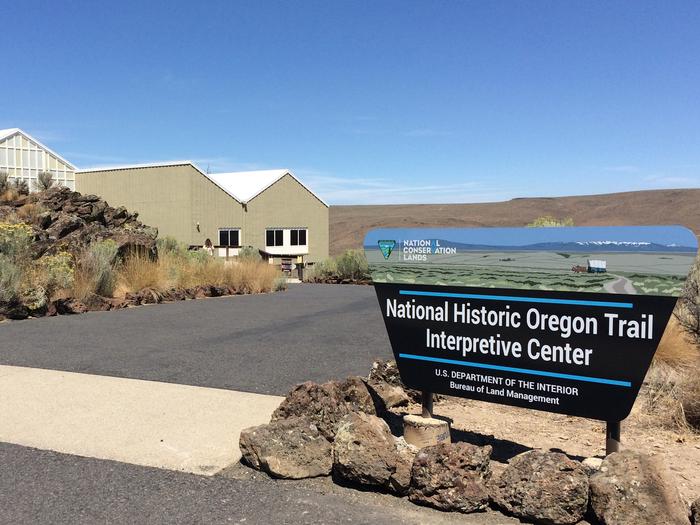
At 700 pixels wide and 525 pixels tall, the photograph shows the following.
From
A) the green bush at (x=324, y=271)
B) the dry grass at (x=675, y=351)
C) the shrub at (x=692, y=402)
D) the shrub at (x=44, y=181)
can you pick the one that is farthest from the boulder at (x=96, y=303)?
the shrub at (x=44, y=181)

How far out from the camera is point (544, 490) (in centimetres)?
376

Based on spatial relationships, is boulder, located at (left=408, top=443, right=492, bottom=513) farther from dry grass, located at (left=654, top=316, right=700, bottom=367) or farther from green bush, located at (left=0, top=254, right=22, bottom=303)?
green bush, located at (left=0, top=254, right=22, bottom=303)

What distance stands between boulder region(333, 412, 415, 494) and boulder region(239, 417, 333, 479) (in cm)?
19

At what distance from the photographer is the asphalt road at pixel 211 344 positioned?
25.7 feet

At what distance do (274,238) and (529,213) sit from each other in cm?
8006

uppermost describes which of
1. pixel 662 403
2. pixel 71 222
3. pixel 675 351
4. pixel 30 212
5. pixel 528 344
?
pixel 30 212

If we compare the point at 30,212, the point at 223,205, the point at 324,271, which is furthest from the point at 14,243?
the point at 223,205

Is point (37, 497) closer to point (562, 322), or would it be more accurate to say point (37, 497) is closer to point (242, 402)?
point (242, 402)

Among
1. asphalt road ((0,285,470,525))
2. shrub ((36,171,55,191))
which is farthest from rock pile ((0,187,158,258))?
shrub ((36,171,55,191))

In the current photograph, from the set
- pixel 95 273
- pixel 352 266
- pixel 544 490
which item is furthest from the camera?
pixel 352 266

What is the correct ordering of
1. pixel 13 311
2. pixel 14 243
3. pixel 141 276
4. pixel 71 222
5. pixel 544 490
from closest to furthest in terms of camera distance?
pixel 544 490 < pixel 13 311 < pixel 14 243 < pixel 141 276 < pixel 71 222

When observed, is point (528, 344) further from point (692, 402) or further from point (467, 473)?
point (692, 402)

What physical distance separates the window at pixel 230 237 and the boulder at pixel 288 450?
114 ft

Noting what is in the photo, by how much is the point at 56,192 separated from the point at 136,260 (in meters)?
8.93
